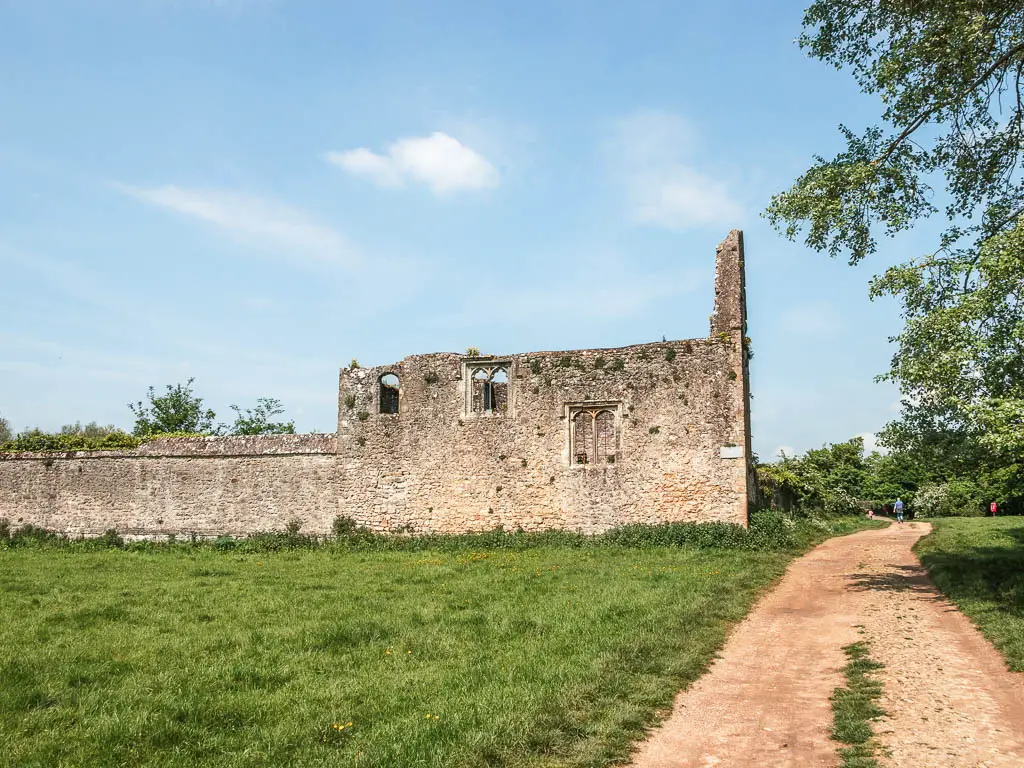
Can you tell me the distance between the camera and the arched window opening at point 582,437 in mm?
21594

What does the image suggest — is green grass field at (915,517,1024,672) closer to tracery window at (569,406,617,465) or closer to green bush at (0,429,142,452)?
tracery window at (569,406,617,465)

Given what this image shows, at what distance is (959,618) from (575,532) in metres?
11.1

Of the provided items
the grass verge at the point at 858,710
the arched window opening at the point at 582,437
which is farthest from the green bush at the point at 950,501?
the grass verge at the point at 858,710

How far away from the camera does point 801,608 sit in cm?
1220

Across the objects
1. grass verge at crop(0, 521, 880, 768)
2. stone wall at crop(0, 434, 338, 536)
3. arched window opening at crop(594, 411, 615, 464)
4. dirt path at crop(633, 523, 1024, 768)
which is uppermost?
arched window opening at crop(594, 411, 615, 464)

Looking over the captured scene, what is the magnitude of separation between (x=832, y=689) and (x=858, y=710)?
0.83 metres

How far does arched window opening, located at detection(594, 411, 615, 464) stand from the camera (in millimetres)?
21328

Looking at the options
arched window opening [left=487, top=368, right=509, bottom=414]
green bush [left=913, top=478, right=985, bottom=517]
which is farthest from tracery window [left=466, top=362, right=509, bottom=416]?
green bush [left=913, top=478, right=985, bottom=517]

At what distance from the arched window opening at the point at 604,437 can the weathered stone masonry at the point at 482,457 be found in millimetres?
40

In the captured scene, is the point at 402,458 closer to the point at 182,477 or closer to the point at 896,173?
the point at 182,477

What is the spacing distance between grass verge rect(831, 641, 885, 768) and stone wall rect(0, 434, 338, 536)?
17.5 m

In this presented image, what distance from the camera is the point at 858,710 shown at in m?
7.05

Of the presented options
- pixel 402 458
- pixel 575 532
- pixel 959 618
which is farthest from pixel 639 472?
pixel 959 618

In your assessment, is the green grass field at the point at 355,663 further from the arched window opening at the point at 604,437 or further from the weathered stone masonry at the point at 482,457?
the arched window opening at the point at 604,437
